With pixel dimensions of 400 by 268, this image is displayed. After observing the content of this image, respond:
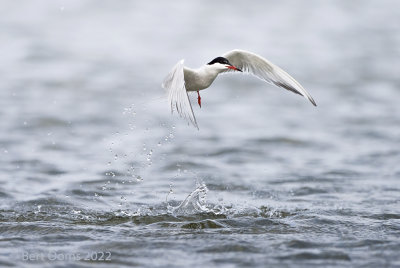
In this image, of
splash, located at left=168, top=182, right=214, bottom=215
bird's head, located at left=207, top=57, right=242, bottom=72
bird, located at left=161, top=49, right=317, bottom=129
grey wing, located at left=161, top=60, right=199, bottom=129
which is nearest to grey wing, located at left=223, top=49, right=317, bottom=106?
bird, located at left=161, top=49, right=317, bottom=129

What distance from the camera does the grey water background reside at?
646 centimetres

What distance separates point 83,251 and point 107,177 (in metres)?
3.09

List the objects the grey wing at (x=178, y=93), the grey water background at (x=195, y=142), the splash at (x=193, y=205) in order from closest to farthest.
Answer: the grey wing at (x=178, y=93) < the grey water background at (x=195, y=142) < the splash at (x=193, y=205)

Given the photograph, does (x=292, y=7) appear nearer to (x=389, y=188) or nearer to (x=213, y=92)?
(x=213, y=92)

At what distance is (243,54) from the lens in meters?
7.41

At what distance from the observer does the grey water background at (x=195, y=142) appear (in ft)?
21.2

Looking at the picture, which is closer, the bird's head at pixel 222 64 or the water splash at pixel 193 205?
the bird's head at pixel 222 64

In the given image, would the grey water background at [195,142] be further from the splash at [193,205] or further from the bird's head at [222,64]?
the bird's head at [222,64]

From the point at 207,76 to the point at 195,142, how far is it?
4.45m

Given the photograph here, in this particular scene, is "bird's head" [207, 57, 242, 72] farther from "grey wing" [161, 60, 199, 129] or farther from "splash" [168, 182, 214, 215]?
"splash" [168, 182, 214, 215]

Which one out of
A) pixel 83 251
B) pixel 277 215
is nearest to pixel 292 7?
pixel 277 215

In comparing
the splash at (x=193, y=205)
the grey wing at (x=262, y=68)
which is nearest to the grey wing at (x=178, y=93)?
the grey wing at (x=262, y=68)

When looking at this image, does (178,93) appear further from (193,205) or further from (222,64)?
(193,205)

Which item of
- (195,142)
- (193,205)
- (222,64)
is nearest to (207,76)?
(222,64)
